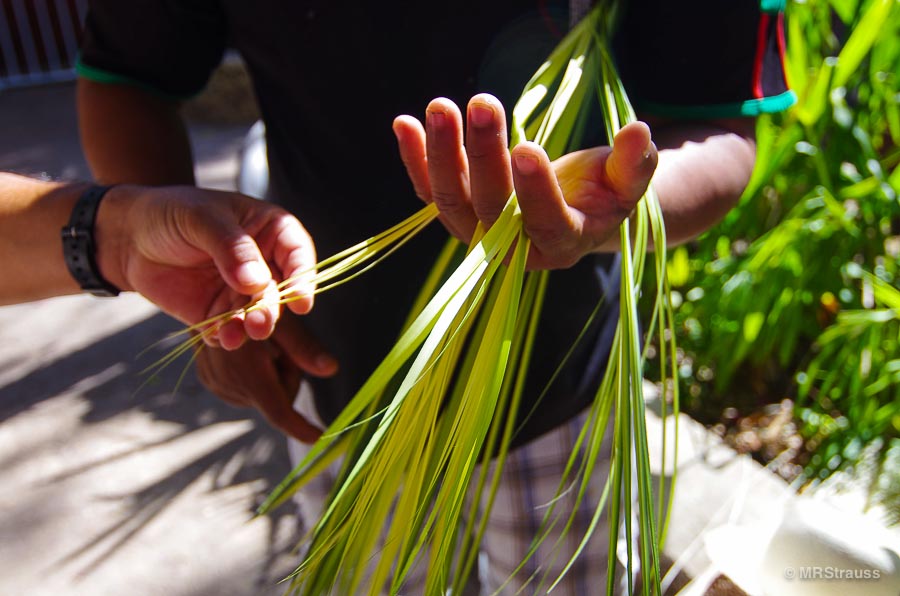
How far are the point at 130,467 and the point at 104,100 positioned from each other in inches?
53.4

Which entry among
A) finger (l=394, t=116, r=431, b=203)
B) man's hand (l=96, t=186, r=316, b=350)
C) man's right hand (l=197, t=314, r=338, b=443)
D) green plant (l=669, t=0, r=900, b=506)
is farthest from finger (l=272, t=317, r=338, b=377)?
green plant (l=669, t=0, r=900, b=506)

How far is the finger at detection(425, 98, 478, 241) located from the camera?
0.55 metres

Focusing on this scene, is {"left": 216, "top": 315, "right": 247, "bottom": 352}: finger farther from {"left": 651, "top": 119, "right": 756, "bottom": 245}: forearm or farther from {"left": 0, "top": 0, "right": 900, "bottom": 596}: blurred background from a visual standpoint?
{"left": 0, "top": 0, "right": 900, "bottom": 596}: blurred background

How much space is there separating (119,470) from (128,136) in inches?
53.2

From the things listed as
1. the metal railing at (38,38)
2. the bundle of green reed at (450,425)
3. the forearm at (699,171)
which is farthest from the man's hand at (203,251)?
the metal railing at (38,38)

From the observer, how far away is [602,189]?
0.58m

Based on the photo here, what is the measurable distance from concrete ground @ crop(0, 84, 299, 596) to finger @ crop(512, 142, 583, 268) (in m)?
1.02

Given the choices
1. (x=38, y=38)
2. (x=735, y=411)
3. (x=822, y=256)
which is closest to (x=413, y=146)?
(x=822, y=256)

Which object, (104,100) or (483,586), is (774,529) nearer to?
(483,586)

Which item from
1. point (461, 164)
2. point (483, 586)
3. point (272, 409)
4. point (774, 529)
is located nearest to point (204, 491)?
point (483, 586)

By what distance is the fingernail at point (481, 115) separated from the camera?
524 millimetres

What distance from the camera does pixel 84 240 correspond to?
0.80 metres

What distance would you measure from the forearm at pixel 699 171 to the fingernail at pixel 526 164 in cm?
29

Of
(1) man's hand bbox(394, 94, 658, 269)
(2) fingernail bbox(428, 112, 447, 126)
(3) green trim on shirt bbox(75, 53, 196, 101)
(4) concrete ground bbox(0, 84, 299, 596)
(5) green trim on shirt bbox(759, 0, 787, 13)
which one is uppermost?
(5) green trim on shirt bbox(759, 0, 787, 13)
